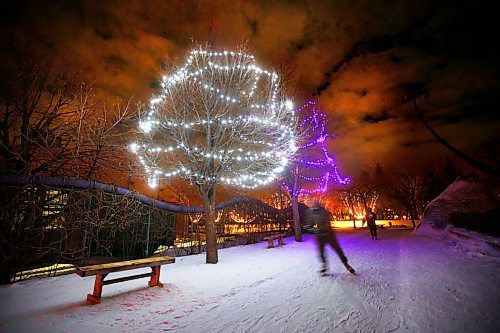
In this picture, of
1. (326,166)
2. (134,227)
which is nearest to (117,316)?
(134,227)

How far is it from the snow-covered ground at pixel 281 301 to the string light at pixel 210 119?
14.3 ft

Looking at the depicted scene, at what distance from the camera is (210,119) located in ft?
31.9

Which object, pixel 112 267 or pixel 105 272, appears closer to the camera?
pixel 105 272

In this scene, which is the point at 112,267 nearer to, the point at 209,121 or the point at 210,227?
the point at 210,227

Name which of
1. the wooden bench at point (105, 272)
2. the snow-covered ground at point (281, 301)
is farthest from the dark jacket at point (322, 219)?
the wooden bench at point (105, 272)

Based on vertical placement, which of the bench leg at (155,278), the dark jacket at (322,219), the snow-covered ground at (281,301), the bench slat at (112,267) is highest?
the dark jacket at (322,219)

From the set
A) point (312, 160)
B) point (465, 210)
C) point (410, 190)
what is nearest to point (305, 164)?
point (312, 160)

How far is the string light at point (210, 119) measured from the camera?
9.61m

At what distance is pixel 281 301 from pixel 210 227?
17.5 ft

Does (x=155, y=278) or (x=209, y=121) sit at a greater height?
(x=209, y=121)

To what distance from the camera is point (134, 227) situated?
1054 cm

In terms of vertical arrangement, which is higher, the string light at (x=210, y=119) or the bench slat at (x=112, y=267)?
the string light at (x=210, y=119)

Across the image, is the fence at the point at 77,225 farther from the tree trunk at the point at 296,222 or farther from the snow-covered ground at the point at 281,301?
the tree trunk at the point at 296,222

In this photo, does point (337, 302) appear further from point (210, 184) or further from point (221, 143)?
point (221, 143)
